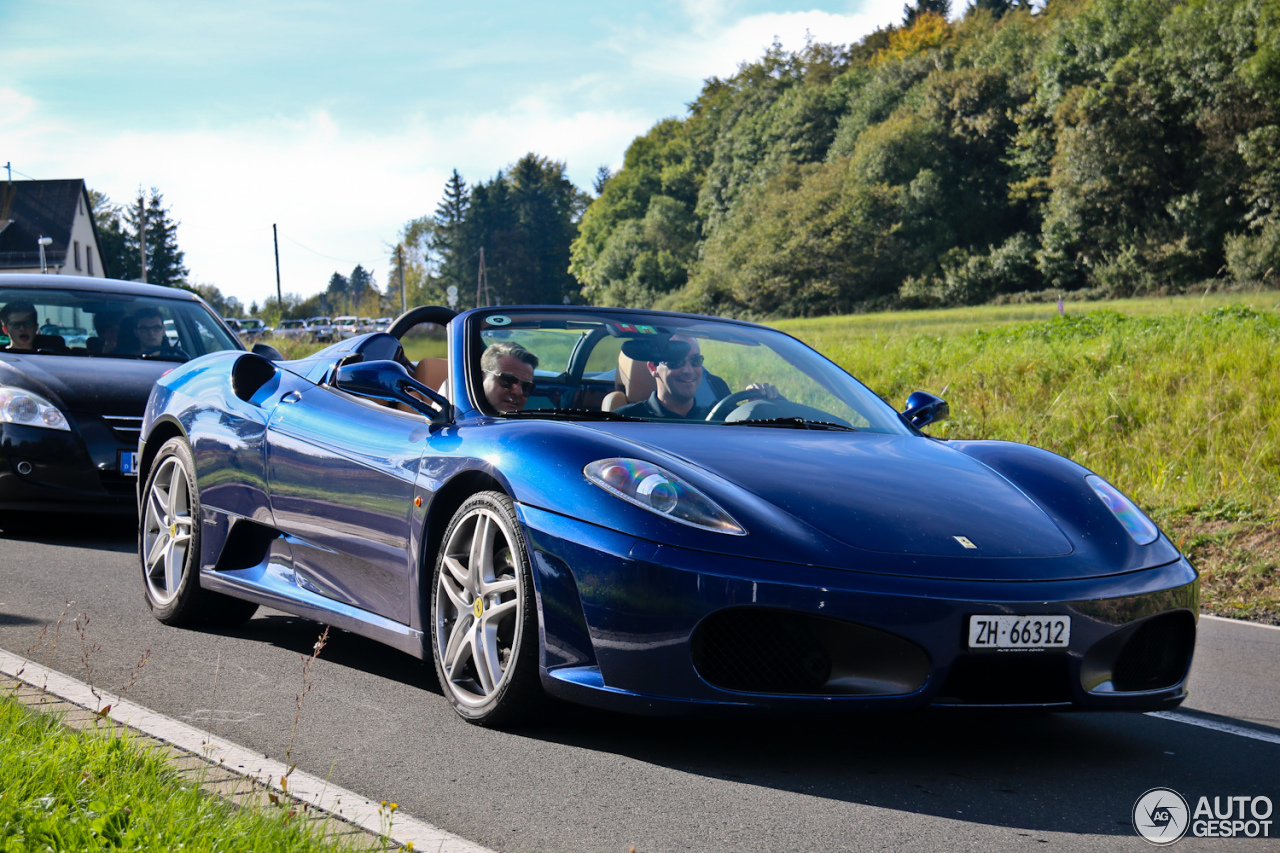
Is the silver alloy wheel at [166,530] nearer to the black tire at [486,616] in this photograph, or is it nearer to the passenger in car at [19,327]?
the black tire at [486,616]

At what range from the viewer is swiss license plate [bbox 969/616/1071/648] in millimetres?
3295

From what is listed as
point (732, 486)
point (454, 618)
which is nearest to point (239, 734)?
point (454, 618)

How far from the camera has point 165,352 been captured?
8.85m

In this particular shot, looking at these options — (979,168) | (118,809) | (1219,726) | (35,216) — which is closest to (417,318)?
(118,809)

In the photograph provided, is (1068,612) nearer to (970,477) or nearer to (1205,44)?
(970,477)

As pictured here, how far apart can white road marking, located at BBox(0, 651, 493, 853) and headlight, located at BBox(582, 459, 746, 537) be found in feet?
3.38

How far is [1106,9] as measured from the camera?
177 feet

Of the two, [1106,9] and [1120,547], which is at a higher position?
[1106,9]

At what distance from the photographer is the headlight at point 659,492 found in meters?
3.41

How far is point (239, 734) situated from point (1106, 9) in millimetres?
57541

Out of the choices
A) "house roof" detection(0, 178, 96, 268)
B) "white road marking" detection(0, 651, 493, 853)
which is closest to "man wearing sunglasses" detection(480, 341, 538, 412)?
"white road marking" detection(0, 651, 493, 853)

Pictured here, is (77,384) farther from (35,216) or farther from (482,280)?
(482,280)

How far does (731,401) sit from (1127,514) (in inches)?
57.1

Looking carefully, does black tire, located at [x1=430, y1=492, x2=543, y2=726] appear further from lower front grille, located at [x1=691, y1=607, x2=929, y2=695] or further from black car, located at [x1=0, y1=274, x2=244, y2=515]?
black car, located at [x1=0, y1=274, x2=244, y2=515]
